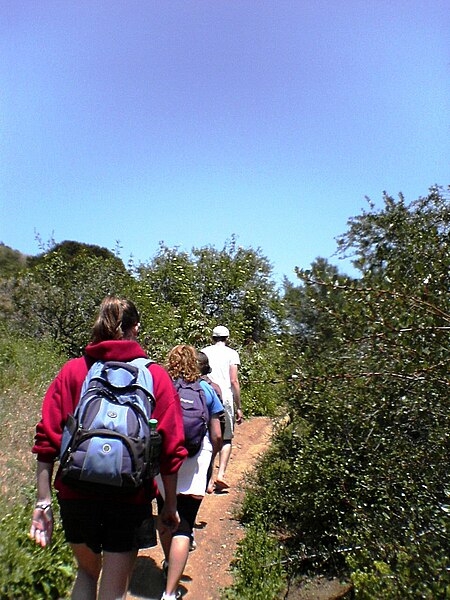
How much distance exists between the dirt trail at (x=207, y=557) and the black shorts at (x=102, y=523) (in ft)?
5.39

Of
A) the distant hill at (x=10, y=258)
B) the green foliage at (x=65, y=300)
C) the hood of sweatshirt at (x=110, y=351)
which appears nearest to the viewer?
the hood of sweatshirt at (x=110, y=351)

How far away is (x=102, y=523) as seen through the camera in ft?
8.61

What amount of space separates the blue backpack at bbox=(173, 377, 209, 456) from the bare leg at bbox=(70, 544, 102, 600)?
116 cm

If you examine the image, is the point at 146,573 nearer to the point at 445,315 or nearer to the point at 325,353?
the point at 325,353

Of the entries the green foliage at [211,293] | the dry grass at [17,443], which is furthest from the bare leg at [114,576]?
the green foliage at [211,293]

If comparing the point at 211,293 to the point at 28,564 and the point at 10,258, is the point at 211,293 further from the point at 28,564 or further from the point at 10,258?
the point at 10,258

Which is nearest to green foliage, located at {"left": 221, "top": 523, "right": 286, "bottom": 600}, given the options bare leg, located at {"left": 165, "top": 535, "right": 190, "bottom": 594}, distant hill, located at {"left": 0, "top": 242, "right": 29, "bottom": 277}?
bare leg, located at {"left": 165, "top": 535, "right": 190, "bottom": 594}

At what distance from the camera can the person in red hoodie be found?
8.43 feet

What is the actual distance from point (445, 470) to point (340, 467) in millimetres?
1457

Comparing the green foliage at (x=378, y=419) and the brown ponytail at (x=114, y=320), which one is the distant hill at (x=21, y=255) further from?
the brown ponytail at (x=114, y=320)

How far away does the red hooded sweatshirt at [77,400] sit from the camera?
2.67 m

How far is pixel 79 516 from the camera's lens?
256 centimetres

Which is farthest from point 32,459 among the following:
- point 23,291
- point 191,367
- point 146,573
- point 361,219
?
point 23,291

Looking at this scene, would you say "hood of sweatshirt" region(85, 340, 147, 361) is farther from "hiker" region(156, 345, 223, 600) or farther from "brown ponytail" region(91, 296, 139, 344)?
"hiker" region(156, 345, 223, 600)
